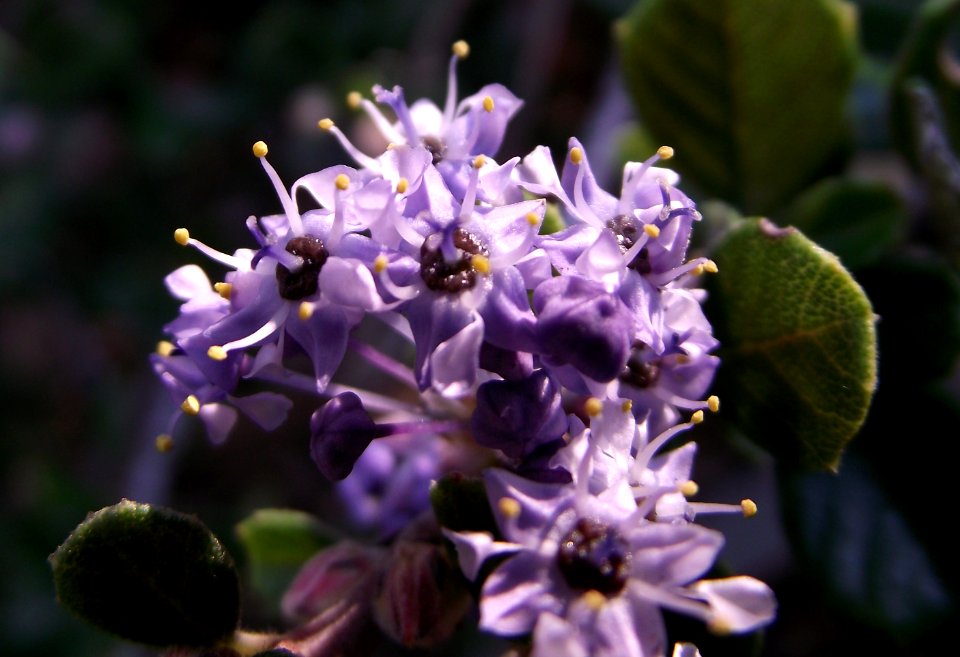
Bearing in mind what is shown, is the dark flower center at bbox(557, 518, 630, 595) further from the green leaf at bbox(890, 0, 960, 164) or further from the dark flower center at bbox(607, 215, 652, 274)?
the green leaf at bbox(890, 0, 960, 164)

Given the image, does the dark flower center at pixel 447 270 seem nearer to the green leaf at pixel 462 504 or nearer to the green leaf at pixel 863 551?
the green leaf at pixel 462 504

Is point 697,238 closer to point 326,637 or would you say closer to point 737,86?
point 737,86

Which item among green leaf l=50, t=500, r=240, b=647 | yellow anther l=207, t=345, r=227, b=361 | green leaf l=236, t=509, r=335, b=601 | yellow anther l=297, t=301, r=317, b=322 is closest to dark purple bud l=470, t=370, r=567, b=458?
yellow anther l=297, t=301, r=317, b=322

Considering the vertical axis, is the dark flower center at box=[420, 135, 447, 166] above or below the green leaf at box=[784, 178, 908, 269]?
above

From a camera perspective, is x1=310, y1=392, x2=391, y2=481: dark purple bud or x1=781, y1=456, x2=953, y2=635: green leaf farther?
x1=781, y1=456, x2=953, y2=635: green leaf

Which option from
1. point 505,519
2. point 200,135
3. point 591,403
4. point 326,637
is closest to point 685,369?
point 591,403

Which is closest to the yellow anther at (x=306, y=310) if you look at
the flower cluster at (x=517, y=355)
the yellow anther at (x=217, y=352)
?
the flower cluster at (x=517, y=355)

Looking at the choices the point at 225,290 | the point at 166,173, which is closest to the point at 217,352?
the point at 225,290
